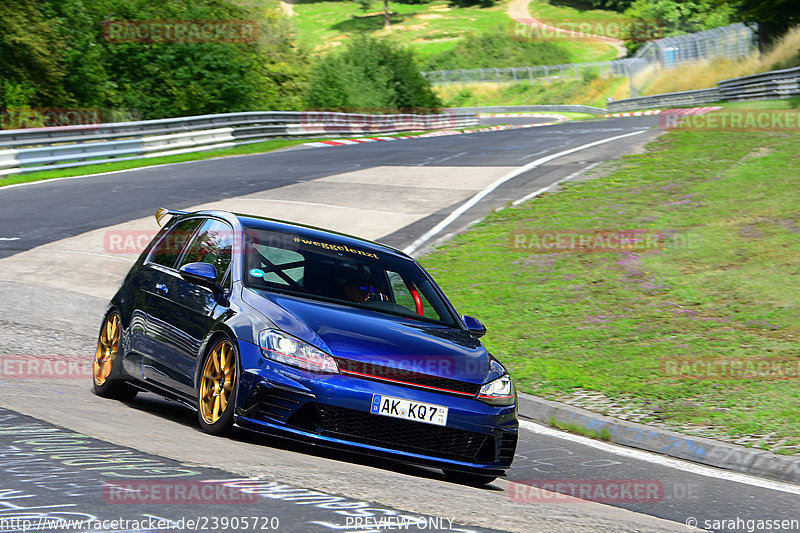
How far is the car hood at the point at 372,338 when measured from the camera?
6215 millimetres

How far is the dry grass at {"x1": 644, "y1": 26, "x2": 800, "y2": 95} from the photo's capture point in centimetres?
4400

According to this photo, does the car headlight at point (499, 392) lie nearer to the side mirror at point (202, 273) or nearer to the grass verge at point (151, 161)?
the side mirror at point (202, 273)

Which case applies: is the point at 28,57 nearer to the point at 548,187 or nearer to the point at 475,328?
the point at 548,187

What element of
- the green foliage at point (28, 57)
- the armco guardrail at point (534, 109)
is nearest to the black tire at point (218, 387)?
the green foliage at point (28, 57)

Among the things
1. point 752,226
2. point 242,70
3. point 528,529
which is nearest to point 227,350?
point 528,529

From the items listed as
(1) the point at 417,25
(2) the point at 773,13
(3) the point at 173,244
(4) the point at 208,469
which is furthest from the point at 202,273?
(1) the point at 417,25

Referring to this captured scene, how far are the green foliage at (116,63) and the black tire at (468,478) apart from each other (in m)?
29.2

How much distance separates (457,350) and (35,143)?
20.7 meters

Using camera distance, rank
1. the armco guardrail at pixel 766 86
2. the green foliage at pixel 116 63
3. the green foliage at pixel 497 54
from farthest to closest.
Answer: the green foliage at pixel 497 54
the armco guardrail at pixel 766 86
the green foliage at pixel 116 63

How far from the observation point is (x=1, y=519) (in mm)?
3984

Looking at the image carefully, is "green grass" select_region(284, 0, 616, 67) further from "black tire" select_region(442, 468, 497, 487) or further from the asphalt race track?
"black tire" select_region(442, 468, 497, 487)

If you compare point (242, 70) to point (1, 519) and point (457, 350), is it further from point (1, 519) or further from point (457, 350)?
point (1, 519)

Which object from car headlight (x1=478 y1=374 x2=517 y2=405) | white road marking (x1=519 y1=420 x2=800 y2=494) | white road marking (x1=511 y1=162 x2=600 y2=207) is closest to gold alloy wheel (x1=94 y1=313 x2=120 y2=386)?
car headlight (x1=478 y1=374 x2=517 y2=405)

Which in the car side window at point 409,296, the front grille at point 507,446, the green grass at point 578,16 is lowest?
the front grille at point 507,446
